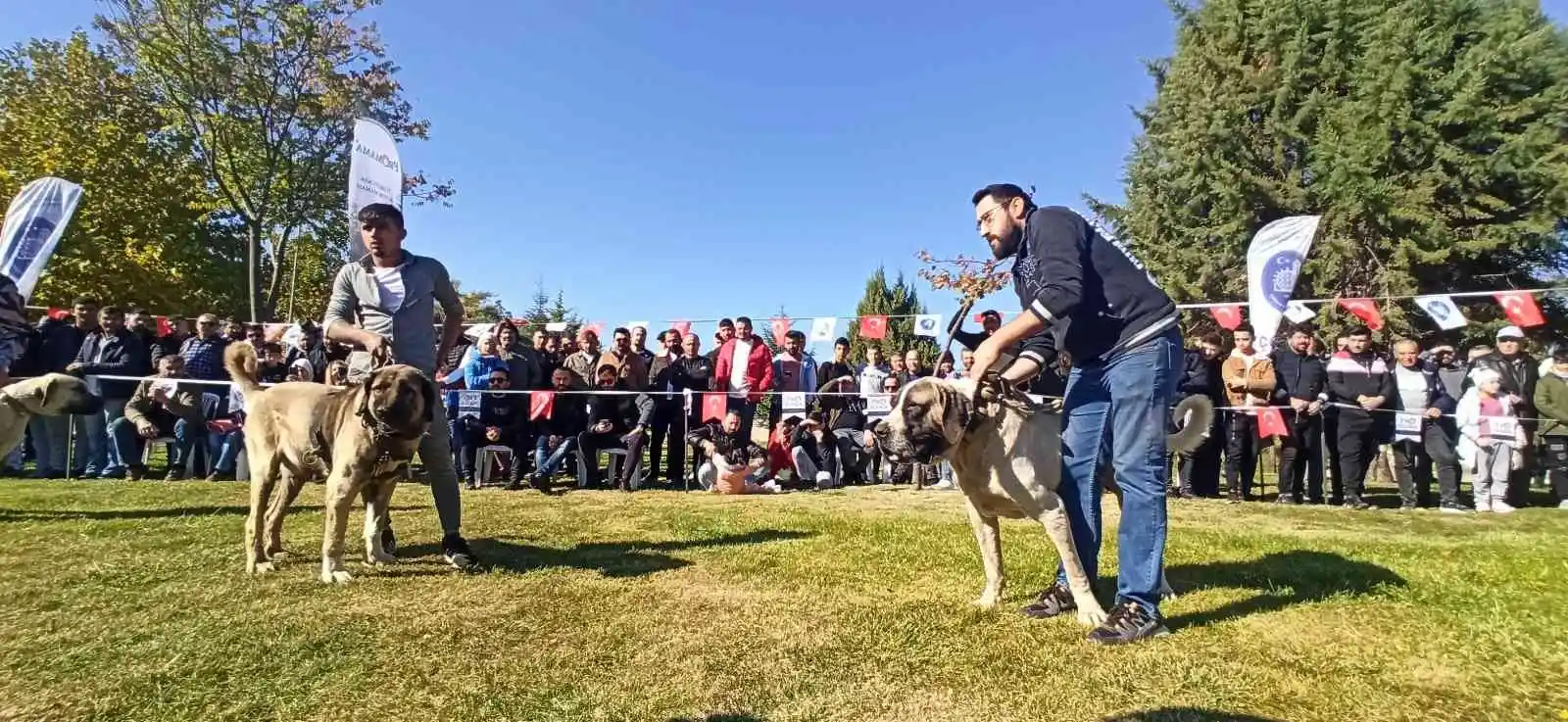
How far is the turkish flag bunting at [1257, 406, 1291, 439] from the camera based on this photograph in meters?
8.84

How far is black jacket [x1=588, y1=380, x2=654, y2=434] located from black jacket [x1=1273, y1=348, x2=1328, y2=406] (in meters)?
8.04

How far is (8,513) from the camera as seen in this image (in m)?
6.54

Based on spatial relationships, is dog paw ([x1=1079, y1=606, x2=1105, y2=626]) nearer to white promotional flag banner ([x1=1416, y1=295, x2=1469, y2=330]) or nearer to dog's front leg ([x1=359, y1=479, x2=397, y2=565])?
dog's front leg ([x1=359, y1=479, x2=397, y2=565])

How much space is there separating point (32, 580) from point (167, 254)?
2277 cm

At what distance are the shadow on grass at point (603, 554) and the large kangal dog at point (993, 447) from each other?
6.79 ft

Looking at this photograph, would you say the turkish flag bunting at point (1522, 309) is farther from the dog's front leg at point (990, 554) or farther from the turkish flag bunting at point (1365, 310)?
the dog's front leg at point (990, 554)

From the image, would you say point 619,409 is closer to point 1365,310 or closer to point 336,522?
point 336,522

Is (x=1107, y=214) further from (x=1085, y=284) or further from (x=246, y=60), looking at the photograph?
(x=246, y=60)

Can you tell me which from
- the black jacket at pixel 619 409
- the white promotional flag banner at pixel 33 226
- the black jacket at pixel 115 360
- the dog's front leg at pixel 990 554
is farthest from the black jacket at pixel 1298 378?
the white promotional flag banner at pixel 33 226

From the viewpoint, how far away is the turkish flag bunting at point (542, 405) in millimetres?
9742

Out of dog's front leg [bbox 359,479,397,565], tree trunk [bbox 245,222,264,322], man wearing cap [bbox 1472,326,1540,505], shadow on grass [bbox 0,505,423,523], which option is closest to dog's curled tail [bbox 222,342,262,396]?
dog's front leg [bbox 359,479,397,565]

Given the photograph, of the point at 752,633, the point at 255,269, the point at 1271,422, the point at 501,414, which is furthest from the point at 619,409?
the point at 255,269

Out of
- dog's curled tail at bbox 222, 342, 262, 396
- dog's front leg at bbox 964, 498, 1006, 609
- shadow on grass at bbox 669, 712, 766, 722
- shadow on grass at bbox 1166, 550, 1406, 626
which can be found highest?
dog's curled tail at bbox 222, 342, 262, 396

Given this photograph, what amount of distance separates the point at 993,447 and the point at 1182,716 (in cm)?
138
